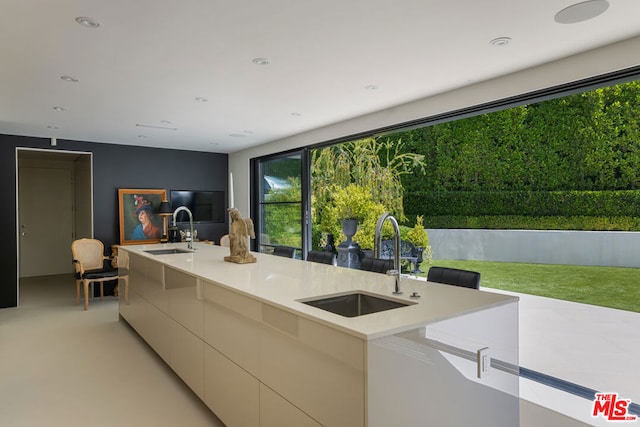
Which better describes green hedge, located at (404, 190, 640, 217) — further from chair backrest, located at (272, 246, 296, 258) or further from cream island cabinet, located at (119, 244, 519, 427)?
cream island cabinet, located at (119, 244, 519, 427)

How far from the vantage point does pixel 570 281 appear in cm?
805

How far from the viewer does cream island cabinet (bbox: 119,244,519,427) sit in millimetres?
1407

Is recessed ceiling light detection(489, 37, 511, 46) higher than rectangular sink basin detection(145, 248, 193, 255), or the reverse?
recessed ceiling light detection(489, 37, 511, 46)

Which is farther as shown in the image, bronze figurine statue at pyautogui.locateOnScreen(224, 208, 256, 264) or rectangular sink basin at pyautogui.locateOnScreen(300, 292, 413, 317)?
bronze figurine statue at pyautogui.locateOnScreen(224, 208, 256, 264)

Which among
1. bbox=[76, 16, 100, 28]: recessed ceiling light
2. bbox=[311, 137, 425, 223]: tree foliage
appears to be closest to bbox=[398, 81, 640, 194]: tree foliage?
bbox=[311, 137, 425, 223]: tree foliage

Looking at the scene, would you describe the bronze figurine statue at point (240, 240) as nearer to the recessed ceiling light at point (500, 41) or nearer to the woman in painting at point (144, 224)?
the recessed ceiling light at point (500, 41)

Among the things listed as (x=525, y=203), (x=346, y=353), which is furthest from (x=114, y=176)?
(x=525, y=203)

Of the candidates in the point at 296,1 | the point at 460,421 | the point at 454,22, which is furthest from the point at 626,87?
the point at 460,421

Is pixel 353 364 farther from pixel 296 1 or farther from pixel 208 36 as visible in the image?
pixel 208 36

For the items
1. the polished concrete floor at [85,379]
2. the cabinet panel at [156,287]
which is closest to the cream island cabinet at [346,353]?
the polished concrete floor at [85,379]

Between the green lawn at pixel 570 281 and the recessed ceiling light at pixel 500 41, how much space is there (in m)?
5.97

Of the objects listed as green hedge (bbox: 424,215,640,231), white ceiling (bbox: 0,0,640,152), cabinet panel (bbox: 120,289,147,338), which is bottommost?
cabinet panel (bbox: 120,289,147,338)

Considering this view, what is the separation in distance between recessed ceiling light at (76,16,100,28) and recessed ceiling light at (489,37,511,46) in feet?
8.54

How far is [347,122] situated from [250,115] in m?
1.28
